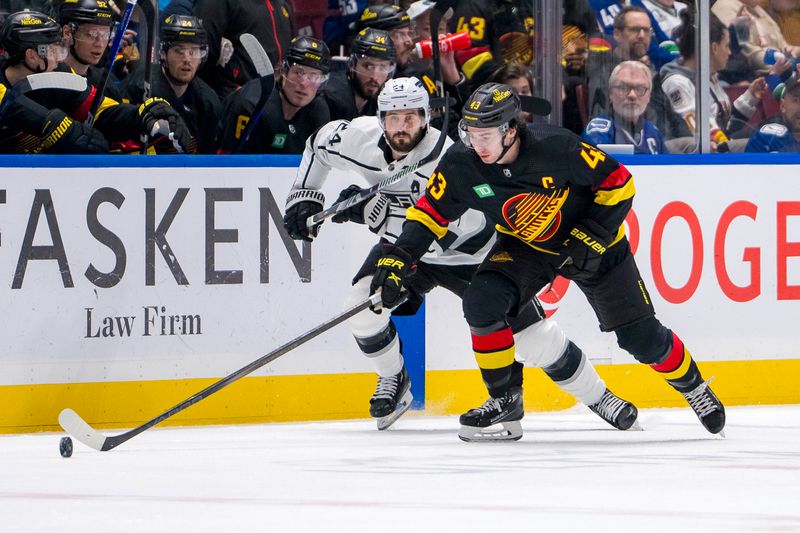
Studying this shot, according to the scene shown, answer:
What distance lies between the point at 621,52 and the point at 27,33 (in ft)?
7.70

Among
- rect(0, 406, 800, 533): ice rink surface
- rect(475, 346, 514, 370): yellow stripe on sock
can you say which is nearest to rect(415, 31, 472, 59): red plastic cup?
rect(0, 406, 800, 533): ice rink surface

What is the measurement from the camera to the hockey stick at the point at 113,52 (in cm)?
539

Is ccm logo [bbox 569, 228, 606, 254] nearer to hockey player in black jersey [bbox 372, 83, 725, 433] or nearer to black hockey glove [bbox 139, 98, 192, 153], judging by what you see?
hockey player in black jersey [bbox 372, 83, 725, 433]

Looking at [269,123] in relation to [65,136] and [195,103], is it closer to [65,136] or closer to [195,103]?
[195,103]

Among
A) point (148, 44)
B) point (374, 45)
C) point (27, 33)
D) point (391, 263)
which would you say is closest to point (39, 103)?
point (27, 33)

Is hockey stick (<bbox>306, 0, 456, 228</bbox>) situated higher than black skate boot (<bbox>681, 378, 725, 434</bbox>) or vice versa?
hockey stick (<bbox>306, 0, 456, 228</bbox>)

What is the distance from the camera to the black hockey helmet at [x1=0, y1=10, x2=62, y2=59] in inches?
204

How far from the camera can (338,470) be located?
4.18 meters

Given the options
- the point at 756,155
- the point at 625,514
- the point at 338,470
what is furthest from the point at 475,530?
the point at 756,155

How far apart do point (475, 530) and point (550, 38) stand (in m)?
3.34

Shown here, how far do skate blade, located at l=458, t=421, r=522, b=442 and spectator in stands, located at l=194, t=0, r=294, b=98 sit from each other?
1637 millimetres

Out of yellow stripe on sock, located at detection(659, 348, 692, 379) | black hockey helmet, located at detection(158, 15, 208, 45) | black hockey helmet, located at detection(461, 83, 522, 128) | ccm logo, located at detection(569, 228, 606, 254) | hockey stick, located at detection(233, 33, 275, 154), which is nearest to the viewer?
black hockey helmet, located at detection(461, 83, 522, 128)

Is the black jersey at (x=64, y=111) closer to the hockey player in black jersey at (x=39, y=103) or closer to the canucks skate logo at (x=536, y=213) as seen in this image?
the hockey player in black jersey at (x=39, y=103)

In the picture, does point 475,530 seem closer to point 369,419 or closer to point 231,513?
point 231,513
